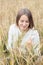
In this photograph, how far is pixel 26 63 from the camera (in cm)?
143

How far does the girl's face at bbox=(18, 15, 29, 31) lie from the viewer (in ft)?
6.29

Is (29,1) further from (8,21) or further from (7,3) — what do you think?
(8,21)

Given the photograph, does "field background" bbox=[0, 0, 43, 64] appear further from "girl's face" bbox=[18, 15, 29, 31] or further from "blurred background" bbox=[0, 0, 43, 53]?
"girl's face" bbox=[18, 15, 29, 31]

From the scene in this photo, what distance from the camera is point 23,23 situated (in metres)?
A: 1.91

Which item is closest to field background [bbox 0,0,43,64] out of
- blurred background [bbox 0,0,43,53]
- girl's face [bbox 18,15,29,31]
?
blurred background [bbox 0,0,43,53]

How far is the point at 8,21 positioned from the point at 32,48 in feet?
3.55

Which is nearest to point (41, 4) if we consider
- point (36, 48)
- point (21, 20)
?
point (21, 20)

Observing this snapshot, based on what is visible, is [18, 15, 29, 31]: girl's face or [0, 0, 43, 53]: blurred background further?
[0, 0, 43, 53]: blurred background

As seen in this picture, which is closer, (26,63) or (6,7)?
(26,63)

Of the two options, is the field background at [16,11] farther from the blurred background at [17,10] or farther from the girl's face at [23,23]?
the girl's face at [23,23]

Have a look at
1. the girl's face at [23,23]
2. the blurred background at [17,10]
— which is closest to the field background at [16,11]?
the blurred background at [17,10]

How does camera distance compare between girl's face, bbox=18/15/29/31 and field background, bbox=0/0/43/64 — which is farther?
field background, bbox=0/0/43/64

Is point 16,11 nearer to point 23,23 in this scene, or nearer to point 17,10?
point 17,10

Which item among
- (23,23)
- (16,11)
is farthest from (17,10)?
(23,23)
